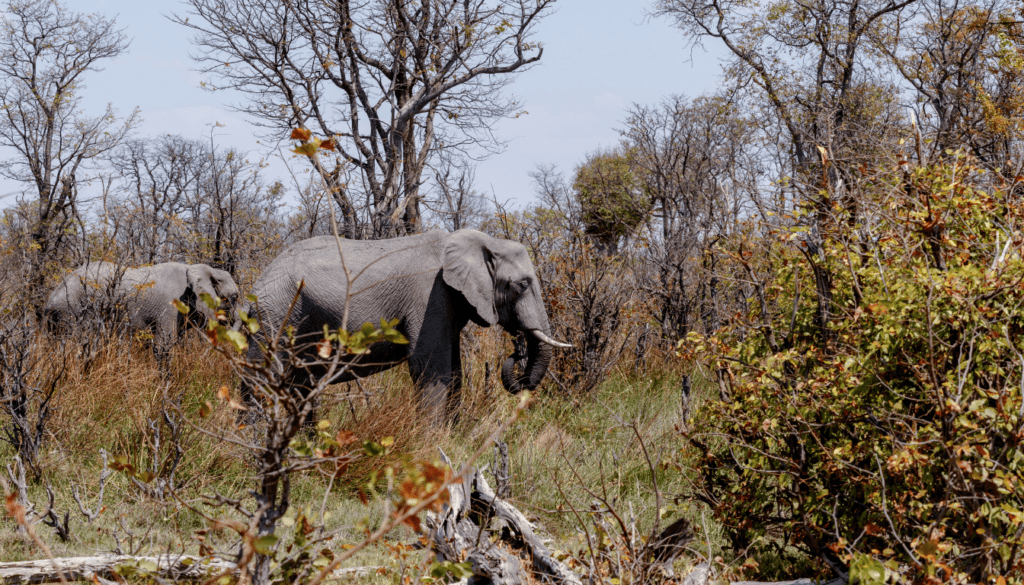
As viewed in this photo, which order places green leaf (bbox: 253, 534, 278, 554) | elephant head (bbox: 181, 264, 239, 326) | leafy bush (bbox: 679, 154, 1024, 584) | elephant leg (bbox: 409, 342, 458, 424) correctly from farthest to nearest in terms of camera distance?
elephant head (bbox: 181, 264, 239, 326), elephant leg (bbox: 409, 342, 458, 424), leafy bush (bbox: 679, 154, 1024, 584), green leaf (bbox: 253, 534, 278, 554)

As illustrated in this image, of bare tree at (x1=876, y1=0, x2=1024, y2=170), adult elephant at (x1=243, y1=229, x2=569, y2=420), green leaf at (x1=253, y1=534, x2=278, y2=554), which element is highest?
bare tree at (x1=876, y1=0, x2=1024, y2=170)

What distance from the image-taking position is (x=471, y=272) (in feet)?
20.6

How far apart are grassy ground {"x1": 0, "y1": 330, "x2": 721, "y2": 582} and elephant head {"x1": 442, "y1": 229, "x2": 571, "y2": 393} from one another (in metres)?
0.51

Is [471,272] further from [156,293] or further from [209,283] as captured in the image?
[156,293]

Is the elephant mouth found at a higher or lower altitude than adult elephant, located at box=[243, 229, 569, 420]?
lower

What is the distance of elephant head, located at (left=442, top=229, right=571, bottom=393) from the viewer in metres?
6.29

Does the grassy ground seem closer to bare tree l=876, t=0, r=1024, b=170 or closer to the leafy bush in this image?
the leafy bush

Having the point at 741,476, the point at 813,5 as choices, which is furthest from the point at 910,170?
the point at 813,5

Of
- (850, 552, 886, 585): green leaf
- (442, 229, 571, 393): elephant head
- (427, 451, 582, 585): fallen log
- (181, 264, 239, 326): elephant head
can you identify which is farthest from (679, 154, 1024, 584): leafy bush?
(181, 264, 239, 326): elephant head

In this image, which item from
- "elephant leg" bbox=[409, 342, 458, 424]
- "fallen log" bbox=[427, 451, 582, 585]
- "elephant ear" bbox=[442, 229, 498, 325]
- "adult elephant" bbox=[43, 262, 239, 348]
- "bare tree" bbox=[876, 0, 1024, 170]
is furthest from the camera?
"bare tree" bbox=[876, 0, 1024, 170]

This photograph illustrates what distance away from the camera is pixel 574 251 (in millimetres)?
8414

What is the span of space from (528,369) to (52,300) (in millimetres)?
7501

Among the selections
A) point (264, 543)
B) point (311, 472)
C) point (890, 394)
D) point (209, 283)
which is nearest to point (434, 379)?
point (311, 472)

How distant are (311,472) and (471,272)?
203cm
